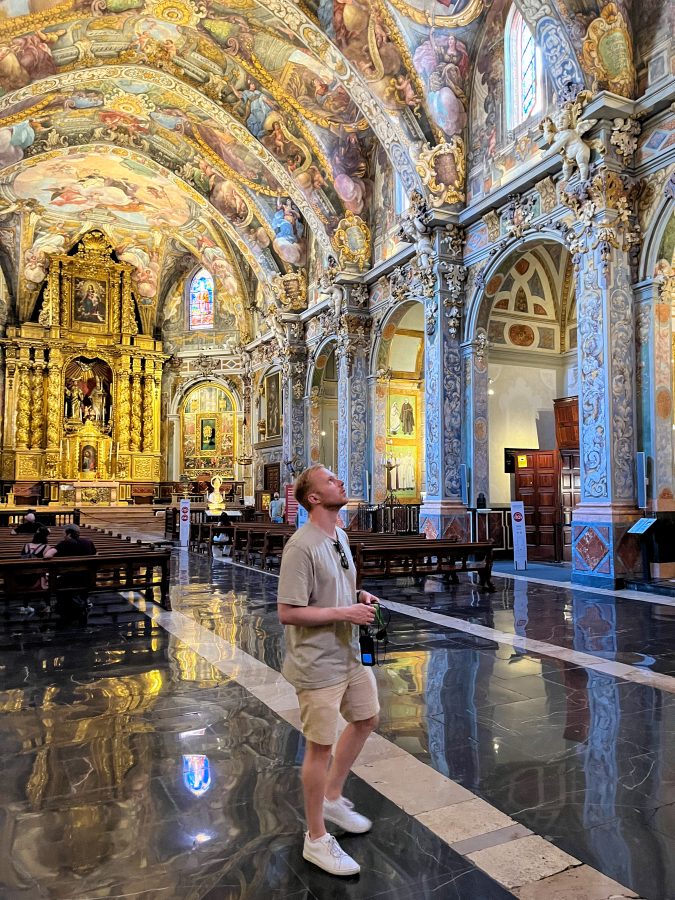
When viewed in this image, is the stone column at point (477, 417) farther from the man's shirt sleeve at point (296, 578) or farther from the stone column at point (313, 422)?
the man's shirt sleeve at point (296, 578)

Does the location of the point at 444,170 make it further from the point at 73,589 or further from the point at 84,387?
the point at 84,387

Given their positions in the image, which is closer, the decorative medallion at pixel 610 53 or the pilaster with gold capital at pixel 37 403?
the decorative medallion at pixel 610 53

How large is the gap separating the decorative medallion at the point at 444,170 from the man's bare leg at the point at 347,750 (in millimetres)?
14400

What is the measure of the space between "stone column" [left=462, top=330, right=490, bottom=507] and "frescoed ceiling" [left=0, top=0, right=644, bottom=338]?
156 inches

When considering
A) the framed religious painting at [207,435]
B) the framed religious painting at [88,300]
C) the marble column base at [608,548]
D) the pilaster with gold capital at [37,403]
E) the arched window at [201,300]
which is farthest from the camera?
the arched window at [201,300]

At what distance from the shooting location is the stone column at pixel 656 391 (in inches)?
436

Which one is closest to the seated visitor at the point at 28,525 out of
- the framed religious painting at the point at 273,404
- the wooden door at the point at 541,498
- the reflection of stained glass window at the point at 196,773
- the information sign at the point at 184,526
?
the information sign at the point at 184,526

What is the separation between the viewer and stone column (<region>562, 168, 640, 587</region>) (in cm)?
1099

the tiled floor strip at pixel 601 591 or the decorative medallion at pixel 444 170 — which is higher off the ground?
the decorative medallion at pixel 444 170

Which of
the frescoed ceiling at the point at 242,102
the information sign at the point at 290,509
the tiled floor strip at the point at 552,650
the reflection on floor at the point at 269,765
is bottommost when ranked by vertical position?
the tiled floor strip at the point at 552,650

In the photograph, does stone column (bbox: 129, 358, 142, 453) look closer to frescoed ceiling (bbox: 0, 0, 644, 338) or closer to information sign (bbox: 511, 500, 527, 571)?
frescoed ceiling (bbox: 0, 0, 644, 338)

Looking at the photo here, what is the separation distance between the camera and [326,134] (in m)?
19.6

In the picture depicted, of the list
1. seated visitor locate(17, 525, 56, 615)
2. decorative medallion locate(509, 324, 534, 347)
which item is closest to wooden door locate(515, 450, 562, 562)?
decorative medallion locate(509, 324, 534, 347)

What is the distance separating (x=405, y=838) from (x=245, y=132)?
21735mm
